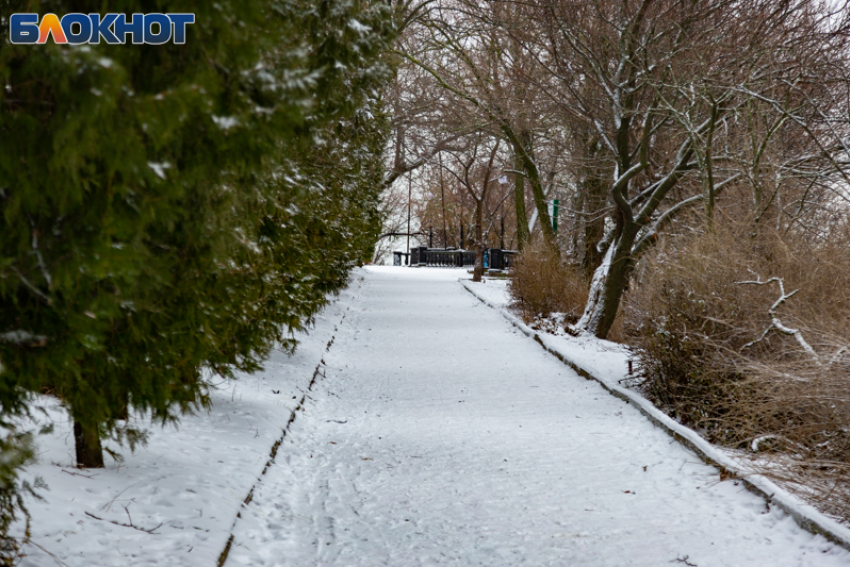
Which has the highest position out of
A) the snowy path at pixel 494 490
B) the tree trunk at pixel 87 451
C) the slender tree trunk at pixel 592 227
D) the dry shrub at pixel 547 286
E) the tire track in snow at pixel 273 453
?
the slender tree trunk at pixel 592 227

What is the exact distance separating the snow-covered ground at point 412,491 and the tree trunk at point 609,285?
333 cm

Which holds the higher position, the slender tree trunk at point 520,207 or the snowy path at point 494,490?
the slender tree trunk at point 520,207

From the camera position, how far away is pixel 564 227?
79.5 feet

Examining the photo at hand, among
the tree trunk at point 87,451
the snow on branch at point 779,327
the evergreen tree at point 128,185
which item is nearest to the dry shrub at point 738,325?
the snow on branch at point 779,327

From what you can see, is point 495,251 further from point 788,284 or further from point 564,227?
point 788,284

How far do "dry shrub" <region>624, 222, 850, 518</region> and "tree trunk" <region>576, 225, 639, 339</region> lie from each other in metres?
3.12

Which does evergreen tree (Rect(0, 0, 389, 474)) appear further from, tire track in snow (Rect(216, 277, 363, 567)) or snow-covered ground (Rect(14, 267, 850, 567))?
tire track in snow (Rect(216, 277, 363, 567))

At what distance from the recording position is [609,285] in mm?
11406

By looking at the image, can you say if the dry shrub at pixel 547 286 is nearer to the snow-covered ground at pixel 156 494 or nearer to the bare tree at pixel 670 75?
the bare tree at pixel 670 75

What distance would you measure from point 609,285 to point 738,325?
16.0ft

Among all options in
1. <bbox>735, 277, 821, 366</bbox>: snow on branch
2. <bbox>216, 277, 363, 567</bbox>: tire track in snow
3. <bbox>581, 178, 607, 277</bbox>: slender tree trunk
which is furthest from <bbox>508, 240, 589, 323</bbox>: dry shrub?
<bbox>735, 277, 821, 366</bbox>: snow on branch

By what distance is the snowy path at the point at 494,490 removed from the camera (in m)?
4.09

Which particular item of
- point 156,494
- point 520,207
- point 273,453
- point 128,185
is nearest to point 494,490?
Answer: point 273,453

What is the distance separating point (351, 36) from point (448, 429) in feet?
12.4
